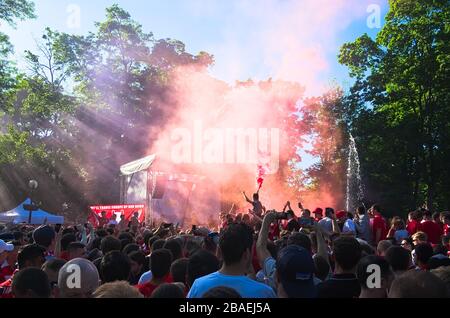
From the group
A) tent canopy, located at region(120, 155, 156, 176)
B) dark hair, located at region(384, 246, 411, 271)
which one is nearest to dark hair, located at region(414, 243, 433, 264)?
dark hair, located at region(384, 246, 411, 271)

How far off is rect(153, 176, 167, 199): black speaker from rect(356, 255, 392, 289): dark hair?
18.5 metres

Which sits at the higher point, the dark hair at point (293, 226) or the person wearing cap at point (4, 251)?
the dark hair at point (293, 226)

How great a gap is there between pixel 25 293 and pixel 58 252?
2.84m

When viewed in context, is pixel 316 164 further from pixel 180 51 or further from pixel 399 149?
pixel 180 51

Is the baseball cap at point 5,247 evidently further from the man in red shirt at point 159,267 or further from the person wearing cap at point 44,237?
the man in red shirt at point 159,267

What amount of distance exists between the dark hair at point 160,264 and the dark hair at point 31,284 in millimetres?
1215

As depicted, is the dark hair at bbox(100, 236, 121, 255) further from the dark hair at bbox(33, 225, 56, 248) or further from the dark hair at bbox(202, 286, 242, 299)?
the dark hair at bbox(202, 286, 242, 299)

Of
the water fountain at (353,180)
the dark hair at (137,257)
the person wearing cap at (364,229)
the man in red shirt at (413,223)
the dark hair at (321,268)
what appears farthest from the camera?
the water fountain at (353,180)

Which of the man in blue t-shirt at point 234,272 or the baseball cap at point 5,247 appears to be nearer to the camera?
the man in blue t-shirt at point 234,272

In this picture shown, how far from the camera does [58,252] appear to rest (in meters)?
6.04

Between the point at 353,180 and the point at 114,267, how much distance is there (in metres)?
27.4

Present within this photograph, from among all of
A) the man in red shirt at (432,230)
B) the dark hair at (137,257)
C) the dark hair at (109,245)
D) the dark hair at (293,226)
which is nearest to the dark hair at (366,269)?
the dark hair at (137,257)

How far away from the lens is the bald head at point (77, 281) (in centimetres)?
357

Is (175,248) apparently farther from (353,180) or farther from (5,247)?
(353,180)
